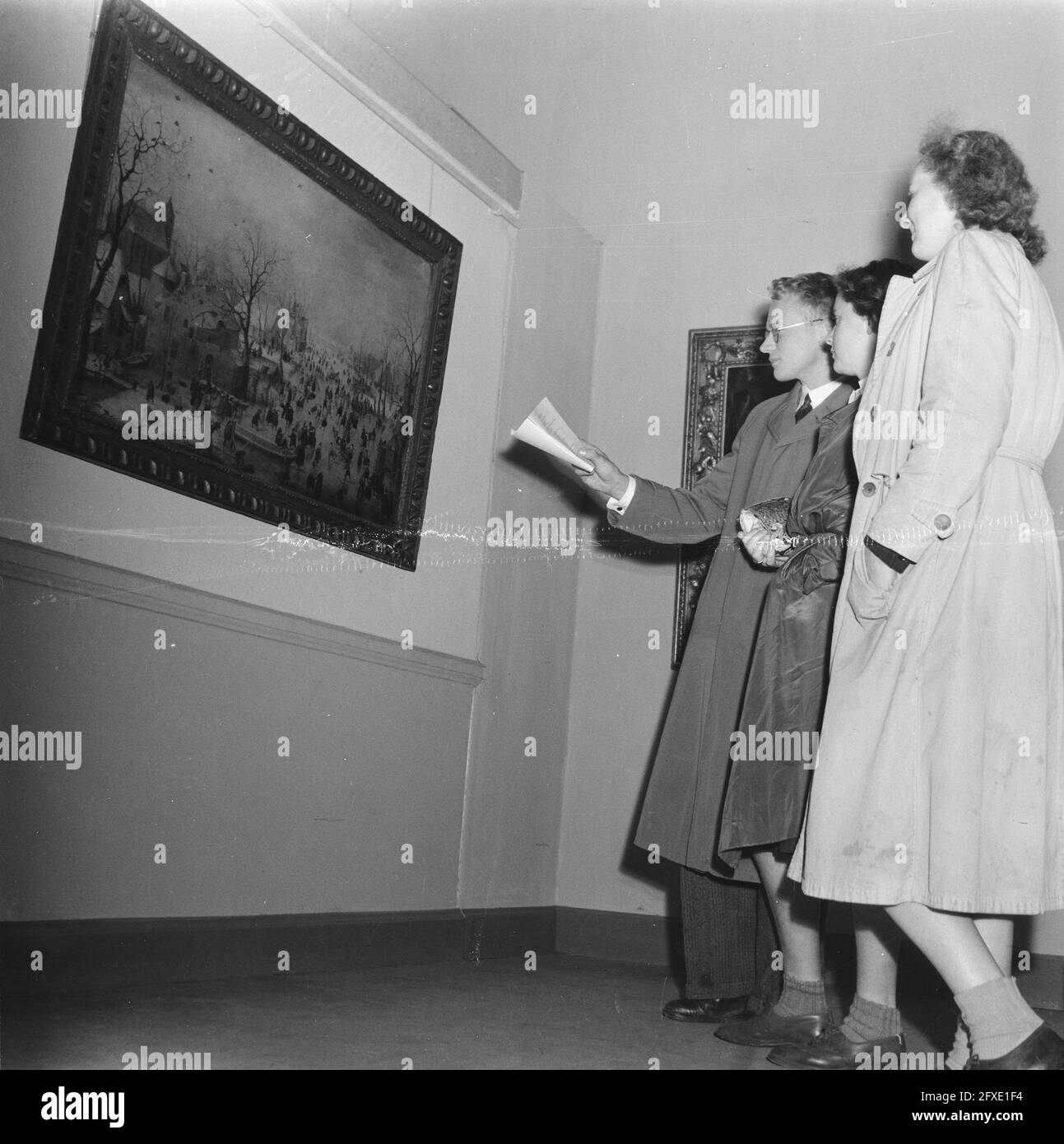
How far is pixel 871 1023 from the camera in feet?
7.96

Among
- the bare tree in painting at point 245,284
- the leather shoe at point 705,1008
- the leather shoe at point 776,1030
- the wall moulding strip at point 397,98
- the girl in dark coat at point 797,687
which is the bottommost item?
the leather shoe at point 705,1008

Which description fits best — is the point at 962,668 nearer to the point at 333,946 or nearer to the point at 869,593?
the point at 869,593

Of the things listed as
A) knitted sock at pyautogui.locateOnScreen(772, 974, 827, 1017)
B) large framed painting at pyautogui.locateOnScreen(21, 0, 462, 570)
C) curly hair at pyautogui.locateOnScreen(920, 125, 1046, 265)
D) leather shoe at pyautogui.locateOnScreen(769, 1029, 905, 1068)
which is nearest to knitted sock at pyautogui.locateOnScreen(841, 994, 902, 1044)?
leather shoe at pyautogui.locateOnScreen(769, 1029, 905, 1068)

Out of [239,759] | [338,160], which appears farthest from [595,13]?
[239,759]

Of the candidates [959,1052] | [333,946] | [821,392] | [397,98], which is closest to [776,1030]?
[959,1052]

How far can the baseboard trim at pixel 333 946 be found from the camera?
8.23 feet

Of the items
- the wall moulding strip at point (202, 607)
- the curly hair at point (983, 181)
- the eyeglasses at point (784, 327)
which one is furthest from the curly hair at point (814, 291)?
the wall moulding strip at point (202, 607)

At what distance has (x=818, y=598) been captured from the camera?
2738 mm

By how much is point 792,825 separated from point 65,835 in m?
1.48

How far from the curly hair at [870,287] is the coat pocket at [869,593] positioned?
778 mm

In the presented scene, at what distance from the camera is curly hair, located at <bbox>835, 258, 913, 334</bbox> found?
2.71 meters

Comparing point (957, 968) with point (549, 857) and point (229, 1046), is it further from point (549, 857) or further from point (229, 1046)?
point (549, 857)

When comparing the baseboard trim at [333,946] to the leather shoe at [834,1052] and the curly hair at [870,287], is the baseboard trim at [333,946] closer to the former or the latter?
the leather shoe at [834,1052]

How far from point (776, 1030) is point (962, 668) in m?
0.97
